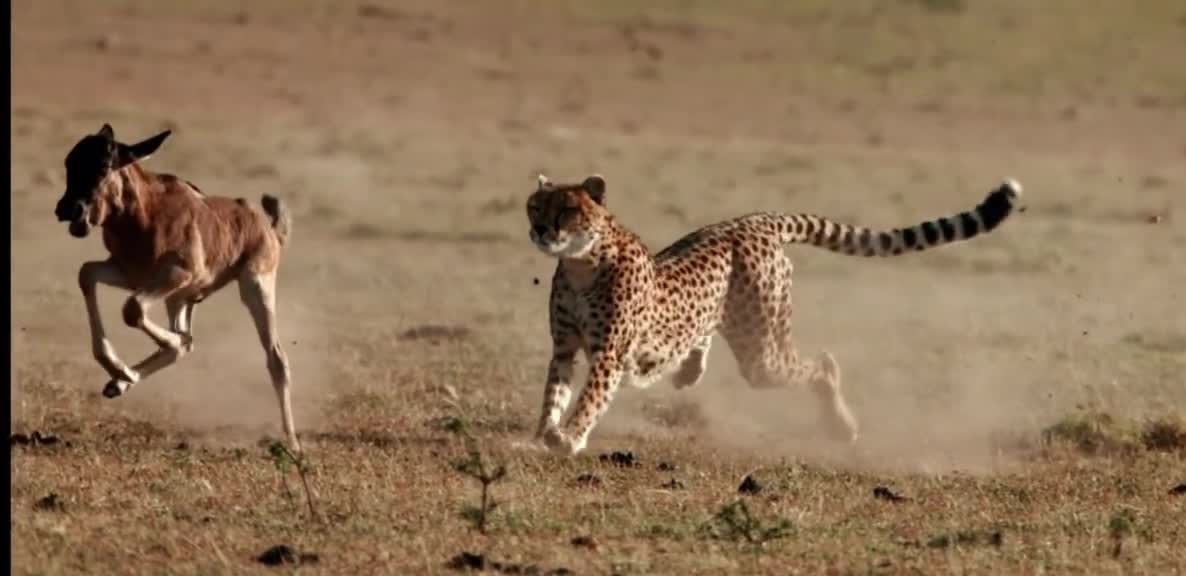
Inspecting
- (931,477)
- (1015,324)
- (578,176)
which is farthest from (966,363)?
(578,176)

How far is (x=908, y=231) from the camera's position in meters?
13.3

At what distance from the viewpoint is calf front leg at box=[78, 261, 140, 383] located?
37.9ft

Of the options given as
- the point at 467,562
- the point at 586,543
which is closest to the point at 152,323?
the point at 586,543

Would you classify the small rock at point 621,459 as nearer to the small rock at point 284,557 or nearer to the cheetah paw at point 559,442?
the cheetah paw at point 559,442

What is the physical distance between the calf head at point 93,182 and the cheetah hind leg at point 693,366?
2545mm

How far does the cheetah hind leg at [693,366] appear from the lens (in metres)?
12.9

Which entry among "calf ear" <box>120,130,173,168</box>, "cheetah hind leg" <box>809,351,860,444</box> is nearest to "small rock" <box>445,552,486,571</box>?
"calf ear" <box>120,130,173,168</box>

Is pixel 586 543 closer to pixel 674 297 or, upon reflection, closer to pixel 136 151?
pixel 674 297

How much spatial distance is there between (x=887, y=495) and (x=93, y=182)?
3152mm

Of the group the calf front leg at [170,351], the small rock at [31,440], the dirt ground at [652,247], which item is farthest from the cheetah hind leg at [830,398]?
the small rock at [31,440]

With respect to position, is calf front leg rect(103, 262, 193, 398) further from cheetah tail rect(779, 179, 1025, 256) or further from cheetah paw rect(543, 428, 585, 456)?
cheetah tail rect(779, 179, 1025, 256)

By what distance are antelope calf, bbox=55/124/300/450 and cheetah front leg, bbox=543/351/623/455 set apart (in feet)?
3.24

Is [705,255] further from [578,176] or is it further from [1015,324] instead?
[578,176]

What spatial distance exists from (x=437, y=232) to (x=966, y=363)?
6531 mm
